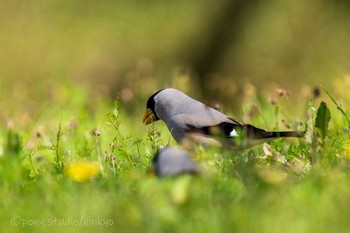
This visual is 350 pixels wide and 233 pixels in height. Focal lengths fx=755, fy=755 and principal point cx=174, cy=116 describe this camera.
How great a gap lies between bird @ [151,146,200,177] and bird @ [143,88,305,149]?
0.74 metres

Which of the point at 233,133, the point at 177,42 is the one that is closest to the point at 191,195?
the point at 233,133

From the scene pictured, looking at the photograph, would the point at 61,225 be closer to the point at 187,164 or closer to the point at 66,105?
the point at 187,164

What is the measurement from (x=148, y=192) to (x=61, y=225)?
354 millimetres

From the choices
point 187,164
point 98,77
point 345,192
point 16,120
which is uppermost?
point 98,77

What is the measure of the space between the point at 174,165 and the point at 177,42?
6054 millimetres

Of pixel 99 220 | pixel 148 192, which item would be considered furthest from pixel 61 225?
pixel 148 192

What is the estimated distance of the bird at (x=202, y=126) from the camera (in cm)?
410

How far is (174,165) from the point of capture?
120 inches

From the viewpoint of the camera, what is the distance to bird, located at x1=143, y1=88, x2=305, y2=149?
4102 mm

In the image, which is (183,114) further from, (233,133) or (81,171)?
(81,171)

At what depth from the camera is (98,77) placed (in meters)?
8.98

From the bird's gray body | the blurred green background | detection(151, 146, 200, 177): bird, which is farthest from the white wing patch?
the blurred green background

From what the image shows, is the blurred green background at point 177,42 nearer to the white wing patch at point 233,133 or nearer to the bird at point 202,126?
the bird at point 202,126

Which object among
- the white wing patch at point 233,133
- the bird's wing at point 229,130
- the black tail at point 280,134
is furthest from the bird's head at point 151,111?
the black tail at point 280,134
